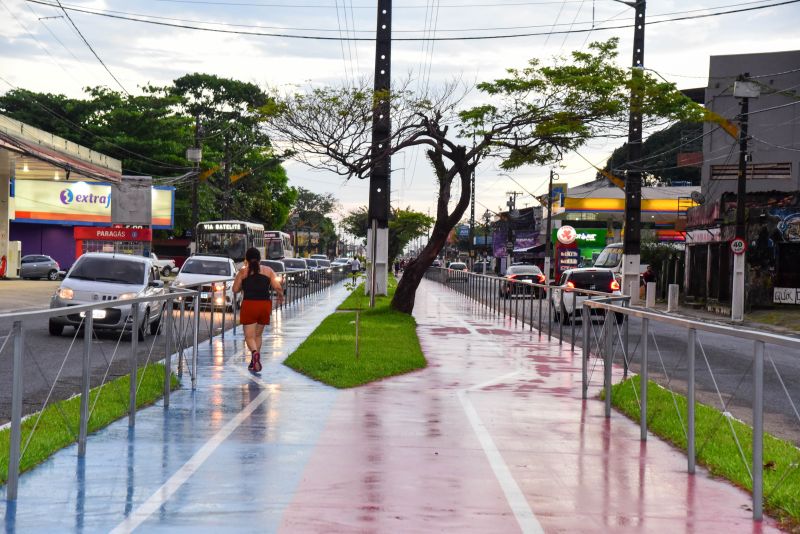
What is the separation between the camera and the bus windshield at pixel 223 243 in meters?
50.9

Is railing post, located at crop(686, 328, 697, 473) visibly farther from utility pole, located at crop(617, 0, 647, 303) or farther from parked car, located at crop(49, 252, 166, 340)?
utility pole, located at crop(617, 0, 647, 303)

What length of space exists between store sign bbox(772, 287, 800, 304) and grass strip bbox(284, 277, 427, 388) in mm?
19139

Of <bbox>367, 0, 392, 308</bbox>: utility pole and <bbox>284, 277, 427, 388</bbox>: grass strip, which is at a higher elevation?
<bbox>367, 0, 392, 308</bbox>: utility pole

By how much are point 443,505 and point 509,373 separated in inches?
352

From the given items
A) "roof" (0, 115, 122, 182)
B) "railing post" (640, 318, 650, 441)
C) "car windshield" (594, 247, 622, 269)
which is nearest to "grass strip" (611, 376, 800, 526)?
"railing post" (640, 318, 650, 441)

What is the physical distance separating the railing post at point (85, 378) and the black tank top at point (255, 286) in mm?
6255

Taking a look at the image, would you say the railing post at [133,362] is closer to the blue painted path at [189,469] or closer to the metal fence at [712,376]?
the blue painted path at [189,469]

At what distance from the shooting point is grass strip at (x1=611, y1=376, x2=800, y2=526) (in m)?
7.44

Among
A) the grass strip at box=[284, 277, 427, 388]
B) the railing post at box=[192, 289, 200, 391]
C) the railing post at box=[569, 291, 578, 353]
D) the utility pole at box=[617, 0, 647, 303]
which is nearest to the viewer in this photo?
the railing post at box=[192, 289, 200, 391]

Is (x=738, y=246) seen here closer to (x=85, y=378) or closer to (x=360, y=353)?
(x=360, y=353)

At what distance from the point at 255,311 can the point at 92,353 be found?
6.11 metres

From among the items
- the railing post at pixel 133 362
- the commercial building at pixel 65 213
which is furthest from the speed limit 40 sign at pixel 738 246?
the commercial building at pixel 65 213

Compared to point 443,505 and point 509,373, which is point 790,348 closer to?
point 443,505

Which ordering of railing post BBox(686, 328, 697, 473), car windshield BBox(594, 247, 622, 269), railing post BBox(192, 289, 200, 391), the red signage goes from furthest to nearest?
the red signage, car windshield BBox(594, 247, 622, 269), railing post BBox(192, 289, 200, 391), railing post BBox(686, 328, 697, 473)
